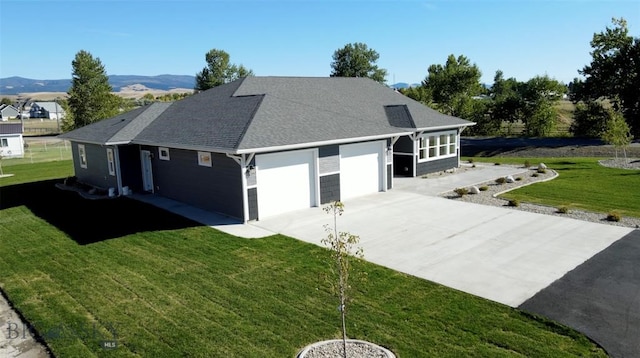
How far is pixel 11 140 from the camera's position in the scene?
42438 millimetres

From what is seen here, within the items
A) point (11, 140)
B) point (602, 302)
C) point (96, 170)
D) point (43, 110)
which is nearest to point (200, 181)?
point (96, 170)

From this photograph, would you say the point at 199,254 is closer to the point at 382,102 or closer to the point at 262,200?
the point at 262,200

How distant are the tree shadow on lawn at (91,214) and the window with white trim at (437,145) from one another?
13.3 metres

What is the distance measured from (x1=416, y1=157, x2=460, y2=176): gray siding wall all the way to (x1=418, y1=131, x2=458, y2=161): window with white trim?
231 mm

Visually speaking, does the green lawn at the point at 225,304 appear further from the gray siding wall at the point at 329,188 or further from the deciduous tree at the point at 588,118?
the deciduous tree at the point at 588,118

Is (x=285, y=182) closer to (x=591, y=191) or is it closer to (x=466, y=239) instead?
(x=466, y=239)

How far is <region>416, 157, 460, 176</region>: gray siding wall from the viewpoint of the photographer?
932 inches

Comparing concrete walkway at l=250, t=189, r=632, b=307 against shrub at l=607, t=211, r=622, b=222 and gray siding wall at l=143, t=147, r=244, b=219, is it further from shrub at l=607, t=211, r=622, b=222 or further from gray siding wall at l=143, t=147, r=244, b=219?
gray siding wall at l=143, t=147, r=244, b=219

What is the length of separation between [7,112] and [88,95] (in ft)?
266

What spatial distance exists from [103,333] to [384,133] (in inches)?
547

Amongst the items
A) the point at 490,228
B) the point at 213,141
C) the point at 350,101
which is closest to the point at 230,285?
the point at 213,141

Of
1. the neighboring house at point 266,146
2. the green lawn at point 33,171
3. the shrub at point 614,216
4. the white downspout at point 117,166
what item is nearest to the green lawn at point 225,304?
the neighboring house at point 266,146

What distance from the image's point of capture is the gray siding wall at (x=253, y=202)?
49.7 ft

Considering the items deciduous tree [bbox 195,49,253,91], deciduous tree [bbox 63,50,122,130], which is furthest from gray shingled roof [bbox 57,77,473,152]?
deciduous tree [bbox 195,49,253,91]
